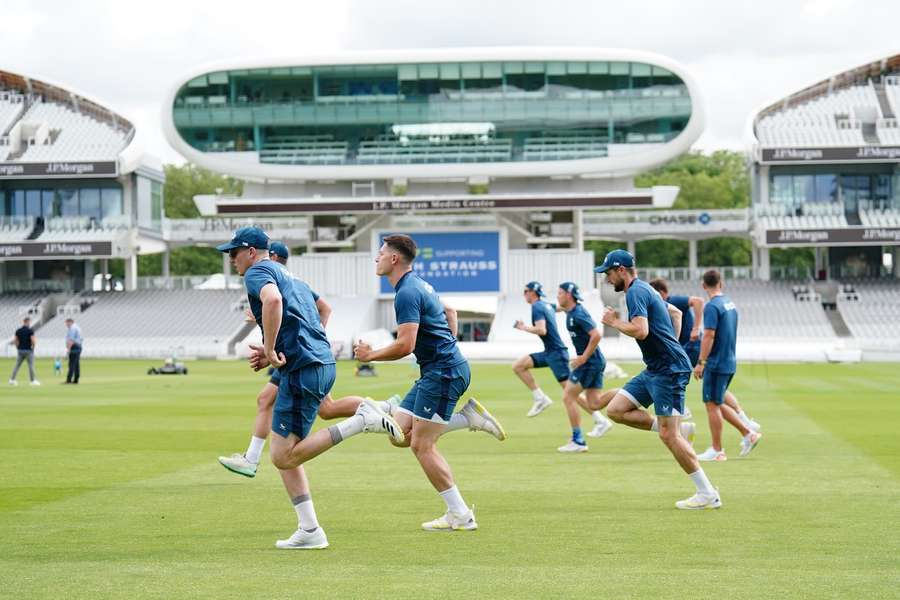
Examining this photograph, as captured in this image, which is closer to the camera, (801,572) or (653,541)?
(801,572)

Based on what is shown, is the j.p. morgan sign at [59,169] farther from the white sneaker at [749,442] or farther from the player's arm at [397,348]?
the player's arm at [397,348]

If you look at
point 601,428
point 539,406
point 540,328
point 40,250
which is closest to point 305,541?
point 540,328

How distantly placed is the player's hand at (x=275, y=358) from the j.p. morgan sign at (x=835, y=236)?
67.7 metres

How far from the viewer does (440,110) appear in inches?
2894

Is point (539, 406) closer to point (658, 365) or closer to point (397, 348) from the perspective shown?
point (658, 365)

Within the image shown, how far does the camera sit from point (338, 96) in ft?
242

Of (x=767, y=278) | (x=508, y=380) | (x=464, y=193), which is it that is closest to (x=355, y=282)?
(x=464, y=193)

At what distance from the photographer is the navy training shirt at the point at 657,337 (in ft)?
38.3

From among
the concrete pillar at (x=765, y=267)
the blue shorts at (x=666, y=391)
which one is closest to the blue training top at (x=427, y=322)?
the blue shorts at (x=666, y=391)

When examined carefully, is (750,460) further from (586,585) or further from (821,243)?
(821,243)

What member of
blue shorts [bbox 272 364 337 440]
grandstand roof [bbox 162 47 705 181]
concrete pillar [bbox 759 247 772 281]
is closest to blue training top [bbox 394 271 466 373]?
blue shorts [bbox 272 364 337 440]

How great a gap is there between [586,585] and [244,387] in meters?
26.9

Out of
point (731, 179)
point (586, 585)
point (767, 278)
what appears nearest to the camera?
point (586, 585)

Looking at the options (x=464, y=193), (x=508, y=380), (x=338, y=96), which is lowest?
(x=508, y=380)
